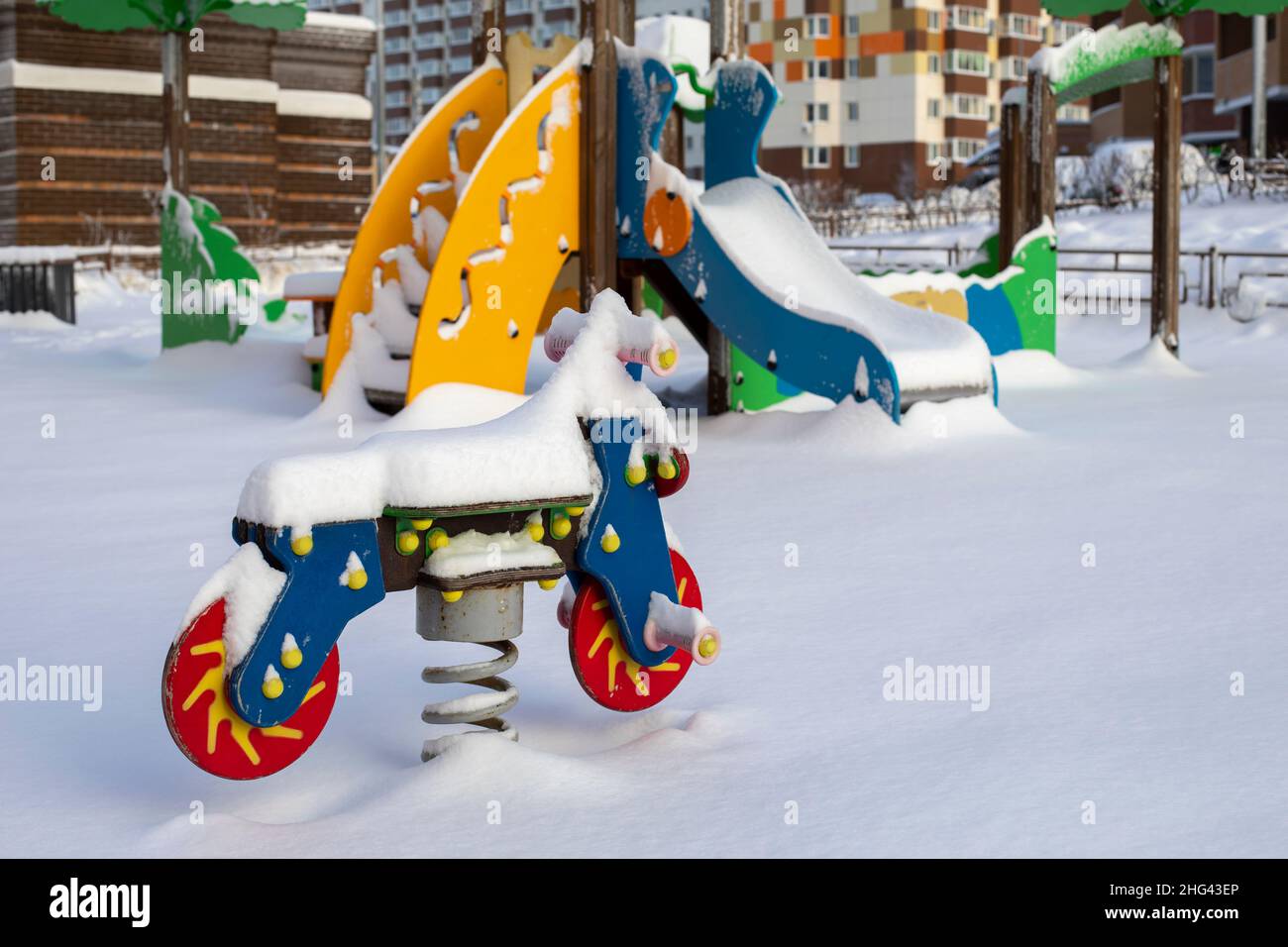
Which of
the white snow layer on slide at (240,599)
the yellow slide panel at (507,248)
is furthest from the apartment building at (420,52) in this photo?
the white snow layer on slide at (240,599)

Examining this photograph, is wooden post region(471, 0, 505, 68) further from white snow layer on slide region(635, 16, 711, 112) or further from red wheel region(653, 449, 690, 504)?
red wheel region(653, 449, 690, 504)

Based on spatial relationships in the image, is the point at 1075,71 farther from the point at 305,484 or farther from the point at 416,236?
the point at 305,484

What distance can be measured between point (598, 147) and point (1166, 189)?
517 centimetres

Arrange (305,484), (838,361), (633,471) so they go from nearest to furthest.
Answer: (305,484), (633,471), (838,361)

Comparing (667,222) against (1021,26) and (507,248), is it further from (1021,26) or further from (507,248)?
(1021,26)

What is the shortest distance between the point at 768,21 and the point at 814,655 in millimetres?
54836

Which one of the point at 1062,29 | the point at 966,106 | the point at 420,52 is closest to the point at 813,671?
the point at 966,106

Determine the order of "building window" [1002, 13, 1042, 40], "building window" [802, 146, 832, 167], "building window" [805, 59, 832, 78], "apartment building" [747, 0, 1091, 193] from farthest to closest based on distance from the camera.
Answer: "building window" [1002, 13, 1042, 40], "building window" [802, 146, 832, 167], "building window" [805, 59, 832, 78], "apartment building" [747, 0, 1091, 193]

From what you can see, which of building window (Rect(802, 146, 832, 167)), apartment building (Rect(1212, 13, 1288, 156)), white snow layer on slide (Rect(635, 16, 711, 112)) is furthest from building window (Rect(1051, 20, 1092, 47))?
white snow layer on slide (Rect(635, 16, 711, 112))

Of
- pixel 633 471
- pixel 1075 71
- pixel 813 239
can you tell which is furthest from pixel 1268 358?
pixel 633 471

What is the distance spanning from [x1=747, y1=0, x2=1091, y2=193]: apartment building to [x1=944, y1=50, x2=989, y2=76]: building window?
0.04 meters

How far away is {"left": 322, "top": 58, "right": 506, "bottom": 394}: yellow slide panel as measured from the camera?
9203 millimetres

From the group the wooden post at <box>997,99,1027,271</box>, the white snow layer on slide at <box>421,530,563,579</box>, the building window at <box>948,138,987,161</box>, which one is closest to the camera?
the white snow layer on slide at <box>421,530,563,579</box>

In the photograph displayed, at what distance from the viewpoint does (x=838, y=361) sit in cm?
791
